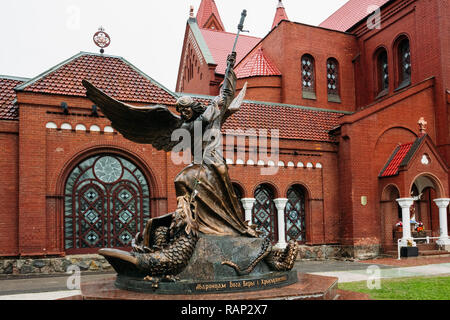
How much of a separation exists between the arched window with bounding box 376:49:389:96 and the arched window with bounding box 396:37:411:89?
105cm

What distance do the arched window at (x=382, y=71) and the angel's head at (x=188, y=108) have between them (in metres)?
21.9

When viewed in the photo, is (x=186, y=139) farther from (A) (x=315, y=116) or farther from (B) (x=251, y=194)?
(A) (x=315, y=116)

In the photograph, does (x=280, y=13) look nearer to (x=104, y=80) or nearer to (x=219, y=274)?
(x=104, y=80)

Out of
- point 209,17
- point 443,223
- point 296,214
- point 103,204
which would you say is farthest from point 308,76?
point 209,17

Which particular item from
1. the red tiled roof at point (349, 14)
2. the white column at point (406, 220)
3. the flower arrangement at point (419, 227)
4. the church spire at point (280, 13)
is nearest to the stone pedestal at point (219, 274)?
the white column at point (406, 220)

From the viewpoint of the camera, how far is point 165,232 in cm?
716

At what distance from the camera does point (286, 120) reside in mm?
21484

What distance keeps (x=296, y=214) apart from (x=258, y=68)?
9974 mm

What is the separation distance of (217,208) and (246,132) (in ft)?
41.1

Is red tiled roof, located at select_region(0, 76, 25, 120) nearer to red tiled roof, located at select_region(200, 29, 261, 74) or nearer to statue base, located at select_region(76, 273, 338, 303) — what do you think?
statue base, located at select_region(76, 273, 338, 303)

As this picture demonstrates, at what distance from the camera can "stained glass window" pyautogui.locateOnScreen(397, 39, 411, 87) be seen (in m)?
25.6

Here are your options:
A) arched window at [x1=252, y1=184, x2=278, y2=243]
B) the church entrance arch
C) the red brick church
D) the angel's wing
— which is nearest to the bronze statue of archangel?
the angel's wing

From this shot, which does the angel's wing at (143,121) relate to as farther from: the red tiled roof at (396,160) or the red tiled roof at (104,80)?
the red tiled roof at (396,160)
